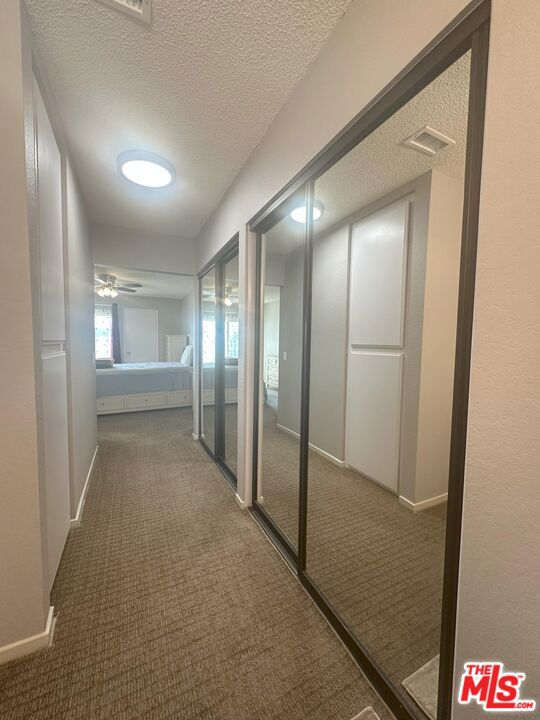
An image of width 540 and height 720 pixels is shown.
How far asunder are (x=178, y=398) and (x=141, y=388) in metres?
0.72

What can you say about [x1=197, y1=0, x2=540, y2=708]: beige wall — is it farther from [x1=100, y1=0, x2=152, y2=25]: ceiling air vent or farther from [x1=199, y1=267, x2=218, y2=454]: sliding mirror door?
[x1=199, y1=267, x2=218, y2=454]: sliding mirror door

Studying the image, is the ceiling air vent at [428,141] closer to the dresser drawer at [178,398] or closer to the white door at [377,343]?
the white door at [377,343]

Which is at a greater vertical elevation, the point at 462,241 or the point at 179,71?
the point at 179,71

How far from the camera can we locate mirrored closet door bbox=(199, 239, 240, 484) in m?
2.95

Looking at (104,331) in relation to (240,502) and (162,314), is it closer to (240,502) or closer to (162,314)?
(162,314)

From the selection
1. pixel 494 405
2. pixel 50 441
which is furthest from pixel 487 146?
pixel 50 441

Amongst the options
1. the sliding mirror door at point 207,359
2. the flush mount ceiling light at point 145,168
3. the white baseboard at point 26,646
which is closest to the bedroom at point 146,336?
the sliding mirror door at point 207,359

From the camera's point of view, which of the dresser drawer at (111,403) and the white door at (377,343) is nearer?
the white door at (377,343)

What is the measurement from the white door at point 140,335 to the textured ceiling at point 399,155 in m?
6.30

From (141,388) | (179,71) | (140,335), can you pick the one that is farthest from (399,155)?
(140,335)

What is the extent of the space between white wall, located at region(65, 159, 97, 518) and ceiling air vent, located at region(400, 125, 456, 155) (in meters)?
2.24

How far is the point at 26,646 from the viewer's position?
119 centimetres

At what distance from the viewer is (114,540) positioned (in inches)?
74.7

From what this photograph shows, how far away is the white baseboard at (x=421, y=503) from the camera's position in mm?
2203
